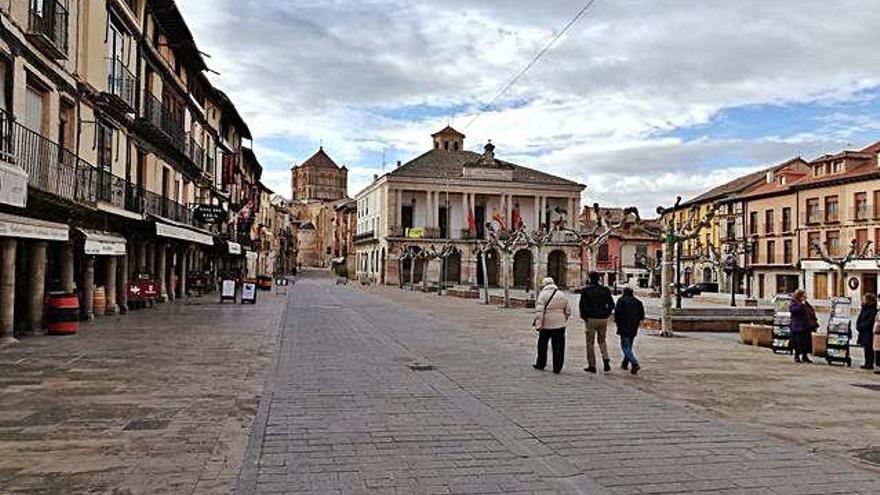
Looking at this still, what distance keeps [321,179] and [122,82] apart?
133454 millimetres

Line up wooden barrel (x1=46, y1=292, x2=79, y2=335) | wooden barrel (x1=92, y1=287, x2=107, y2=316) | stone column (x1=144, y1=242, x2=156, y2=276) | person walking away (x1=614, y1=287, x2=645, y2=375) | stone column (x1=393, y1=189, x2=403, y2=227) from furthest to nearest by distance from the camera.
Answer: stone column (x1=393, y1=189, x2=403, y2=227)
stone column (x1=144, y1=242, x2=156, y2=276)
wooden barrel (x1=92, y1=287, x2=107, y2=316)
wooden barrel (x1=46, y1=292, x2=79, y2=335)
person walking away (x1=614, y1=287, x2=645, y2=375)

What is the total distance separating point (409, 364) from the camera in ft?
44.0

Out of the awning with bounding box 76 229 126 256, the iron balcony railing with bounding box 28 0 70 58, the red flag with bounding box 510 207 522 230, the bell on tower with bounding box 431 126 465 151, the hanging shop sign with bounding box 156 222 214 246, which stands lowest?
the awning with bounding box 76 229 126 256

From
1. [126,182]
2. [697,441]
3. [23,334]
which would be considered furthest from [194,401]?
[126,182]

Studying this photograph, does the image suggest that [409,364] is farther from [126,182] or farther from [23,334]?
[126,182]

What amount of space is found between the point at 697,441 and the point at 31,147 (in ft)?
44.5

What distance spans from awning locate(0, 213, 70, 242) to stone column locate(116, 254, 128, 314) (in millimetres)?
7758

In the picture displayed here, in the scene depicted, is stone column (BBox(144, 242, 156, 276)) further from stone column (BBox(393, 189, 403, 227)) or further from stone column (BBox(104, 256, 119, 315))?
stone column (BBox(393, 189, 403, 227))

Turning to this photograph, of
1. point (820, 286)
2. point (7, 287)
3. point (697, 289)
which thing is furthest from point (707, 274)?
point (7, 287)

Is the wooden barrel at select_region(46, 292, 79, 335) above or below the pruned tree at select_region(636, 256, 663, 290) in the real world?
below

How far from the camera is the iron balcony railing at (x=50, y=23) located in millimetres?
15375

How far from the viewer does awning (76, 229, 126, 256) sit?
1803 centimetres

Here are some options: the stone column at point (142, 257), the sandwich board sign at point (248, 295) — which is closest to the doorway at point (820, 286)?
the sandwich board sign at point (248, 295)

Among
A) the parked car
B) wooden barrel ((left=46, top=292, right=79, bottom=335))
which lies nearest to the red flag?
the parked car
